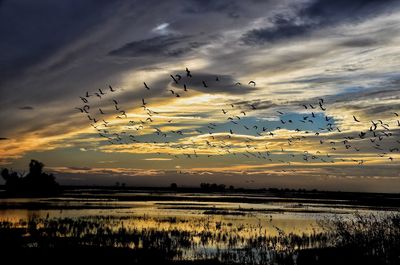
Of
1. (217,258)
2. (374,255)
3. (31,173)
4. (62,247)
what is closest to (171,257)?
(217,258)

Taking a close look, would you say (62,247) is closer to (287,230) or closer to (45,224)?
(45,224)

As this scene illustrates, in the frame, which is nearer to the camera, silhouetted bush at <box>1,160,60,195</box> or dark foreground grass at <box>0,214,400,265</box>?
dark foreground grass at <box>0,214,400,265</box>

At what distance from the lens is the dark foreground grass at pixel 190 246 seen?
2170cm

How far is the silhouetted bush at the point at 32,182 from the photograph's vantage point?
111 metres

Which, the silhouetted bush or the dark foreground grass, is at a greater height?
the silhouetted bush

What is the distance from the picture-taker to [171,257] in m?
23.6

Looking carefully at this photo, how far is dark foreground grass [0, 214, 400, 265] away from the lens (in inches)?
854

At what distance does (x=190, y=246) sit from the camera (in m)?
27.6

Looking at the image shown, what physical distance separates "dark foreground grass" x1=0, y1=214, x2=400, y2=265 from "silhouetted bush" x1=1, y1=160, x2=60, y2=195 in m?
79.5

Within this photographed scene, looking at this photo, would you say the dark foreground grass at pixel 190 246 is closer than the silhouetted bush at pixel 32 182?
Yes

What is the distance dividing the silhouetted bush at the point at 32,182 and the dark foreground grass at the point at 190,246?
261 feet

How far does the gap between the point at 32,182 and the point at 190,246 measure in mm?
92797

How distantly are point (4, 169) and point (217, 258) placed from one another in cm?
10591

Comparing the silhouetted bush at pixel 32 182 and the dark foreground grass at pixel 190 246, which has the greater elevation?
the silhouetted bush at pixel 32 182
